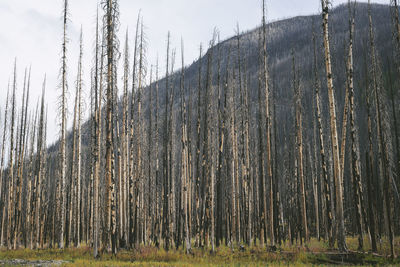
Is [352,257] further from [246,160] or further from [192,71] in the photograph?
[192,71]

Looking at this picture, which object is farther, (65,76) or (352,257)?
(65,76)

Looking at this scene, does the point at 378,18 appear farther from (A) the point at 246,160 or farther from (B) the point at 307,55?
(A) the point at 246,160

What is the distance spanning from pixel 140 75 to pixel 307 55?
102m

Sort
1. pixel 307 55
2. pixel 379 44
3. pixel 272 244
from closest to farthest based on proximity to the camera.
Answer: pixel 272 244
pixel 379 44
pixel 307 55

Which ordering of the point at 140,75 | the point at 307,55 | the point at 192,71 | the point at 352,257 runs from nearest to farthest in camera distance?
the point at 352,257 < the point at 140,75 < the point at 307,55 < the point at 192,71

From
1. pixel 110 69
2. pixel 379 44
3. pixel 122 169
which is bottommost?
pixel 122 169

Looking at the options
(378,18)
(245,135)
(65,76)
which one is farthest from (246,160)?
(378,18)

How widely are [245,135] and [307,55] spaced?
99.2 meters

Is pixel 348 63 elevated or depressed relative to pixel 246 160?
elevated

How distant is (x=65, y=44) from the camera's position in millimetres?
17031

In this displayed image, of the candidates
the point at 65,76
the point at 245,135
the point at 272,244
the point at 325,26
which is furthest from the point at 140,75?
the point at 272,244

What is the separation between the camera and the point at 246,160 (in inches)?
754

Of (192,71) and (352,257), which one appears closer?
(352,257)

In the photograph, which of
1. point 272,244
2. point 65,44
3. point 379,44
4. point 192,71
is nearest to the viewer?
point 272,244
